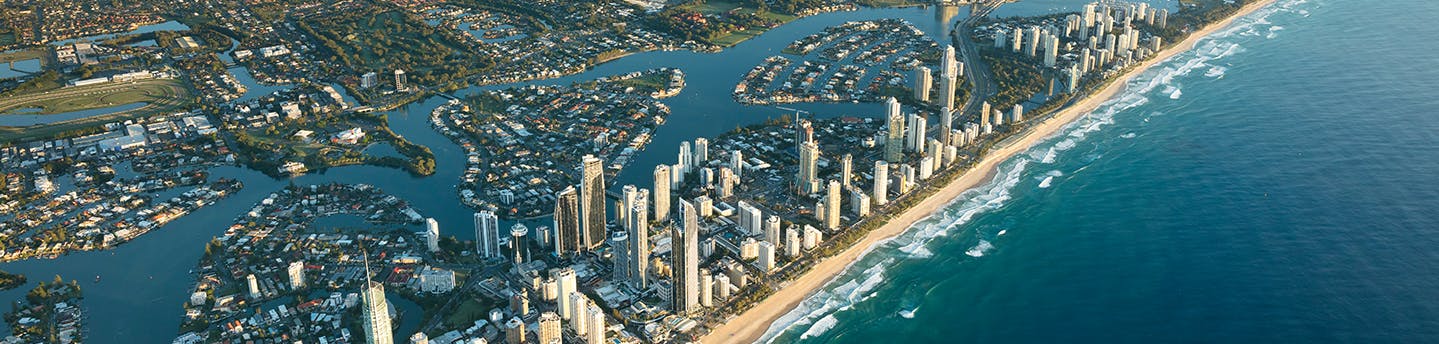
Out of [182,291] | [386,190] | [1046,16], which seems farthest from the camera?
[1046,16]

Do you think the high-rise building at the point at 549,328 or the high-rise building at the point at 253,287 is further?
the high-rise building at the point at 253,287

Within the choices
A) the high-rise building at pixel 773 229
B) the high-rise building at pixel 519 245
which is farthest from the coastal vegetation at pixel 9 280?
the high-rise building at pixel 773 229

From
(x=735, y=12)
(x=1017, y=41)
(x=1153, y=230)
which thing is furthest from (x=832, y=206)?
(x=735, y=12)

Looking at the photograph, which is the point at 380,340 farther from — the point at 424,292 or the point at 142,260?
the point at 142,260

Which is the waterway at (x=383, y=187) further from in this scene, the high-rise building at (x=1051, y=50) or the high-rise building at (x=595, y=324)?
the high-rise building at (x=1051, y=50)

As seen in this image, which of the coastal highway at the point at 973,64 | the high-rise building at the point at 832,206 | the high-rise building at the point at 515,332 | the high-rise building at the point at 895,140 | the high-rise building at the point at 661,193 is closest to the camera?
the high-rise building at the point at 515,332

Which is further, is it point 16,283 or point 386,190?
point 386,190

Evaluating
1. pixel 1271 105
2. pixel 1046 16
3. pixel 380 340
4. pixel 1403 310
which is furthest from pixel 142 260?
pixel 1046 16
